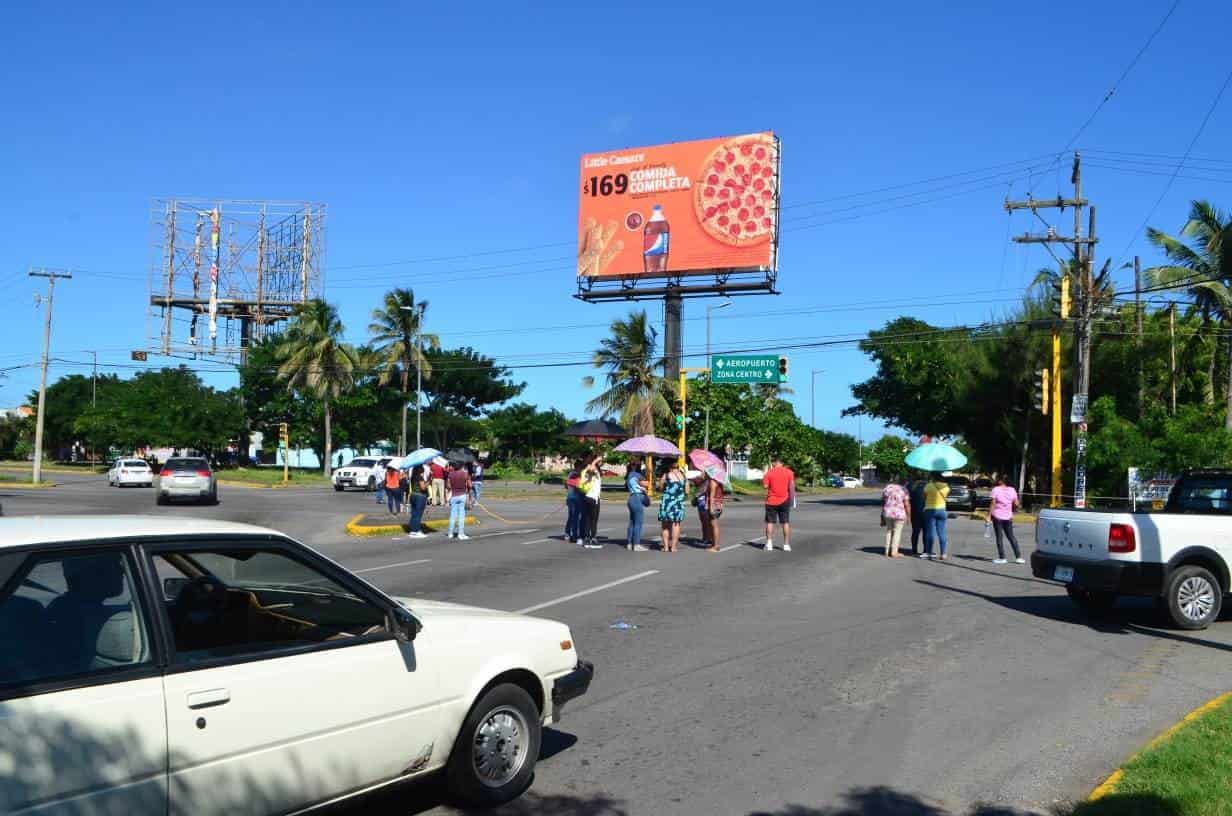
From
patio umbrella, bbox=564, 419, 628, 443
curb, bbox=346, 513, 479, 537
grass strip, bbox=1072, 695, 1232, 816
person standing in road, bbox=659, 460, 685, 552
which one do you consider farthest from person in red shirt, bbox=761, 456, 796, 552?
patio umbrella, bbox=564, 419, 628, 443

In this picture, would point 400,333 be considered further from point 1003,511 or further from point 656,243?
point 1003,511

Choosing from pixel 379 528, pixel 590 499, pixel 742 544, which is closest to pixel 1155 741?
pixel 590 499

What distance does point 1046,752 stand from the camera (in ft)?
21.6

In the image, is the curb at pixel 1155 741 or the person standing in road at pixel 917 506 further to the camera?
the person standing in road at pixel 917 506

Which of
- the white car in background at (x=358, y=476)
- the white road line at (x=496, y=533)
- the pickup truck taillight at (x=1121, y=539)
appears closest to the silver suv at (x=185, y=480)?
the white car in background at (x=358, y=476)

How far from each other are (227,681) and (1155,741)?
5475 millimetres

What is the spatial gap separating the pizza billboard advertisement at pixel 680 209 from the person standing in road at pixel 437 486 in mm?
15037

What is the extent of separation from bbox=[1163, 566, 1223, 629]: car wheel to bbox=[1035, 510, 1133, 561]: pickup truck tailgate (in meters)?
0.75

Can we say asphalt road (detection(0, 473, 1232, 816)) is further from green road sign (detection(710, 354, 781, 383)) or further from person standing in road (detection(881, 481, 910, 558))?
green road sign (detection(710, 354, 781, 383))

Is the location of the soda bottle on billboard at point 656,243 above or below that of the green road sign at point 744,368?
above

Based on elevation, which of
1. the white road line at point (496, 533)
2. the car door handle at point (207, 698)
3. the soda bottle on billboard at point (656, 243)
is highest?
the soda bottle on billboard at point (656, 243)

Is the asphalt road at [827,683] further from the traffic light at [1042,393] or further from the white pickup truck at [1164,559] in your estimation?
the traffic light at [1042,393]

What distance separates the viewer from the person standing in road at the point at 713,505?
64.4ft

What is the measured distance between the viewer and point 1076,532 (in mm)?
11633
